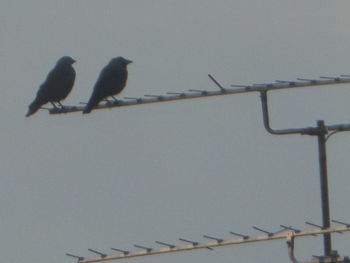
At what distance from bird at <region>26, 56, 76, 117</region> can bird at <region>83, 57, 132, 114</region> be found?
1.74 feet

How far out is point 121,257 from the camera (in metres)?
9.30

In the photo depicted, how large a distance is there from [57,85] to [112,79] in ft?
2.95

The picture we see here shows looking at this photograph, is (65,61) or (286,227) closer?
(286,227)

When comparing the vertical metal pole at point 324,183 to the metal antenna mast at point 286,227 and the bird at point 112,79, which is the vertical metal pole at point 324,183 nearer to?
the metal antenna mast at point 286,227

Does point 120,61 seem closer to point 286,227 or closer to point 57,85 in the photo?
point 57,85

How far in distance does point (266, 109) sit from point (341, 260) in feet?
5.29

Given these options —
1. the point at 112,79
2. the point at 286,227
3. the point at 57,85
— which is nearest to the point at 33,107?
the point at 57,85

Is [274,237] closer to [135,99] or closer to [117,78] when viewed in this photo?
[135,99]

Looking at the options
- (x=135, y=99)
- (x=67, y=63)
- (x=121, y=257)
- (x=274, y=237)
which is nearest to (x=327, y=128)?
(x=274, y=237)

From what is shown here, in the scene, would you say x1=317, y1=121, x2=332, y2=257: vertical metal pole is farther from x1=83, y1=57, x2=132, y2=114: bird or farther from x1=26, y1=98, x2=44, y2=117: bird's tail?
x1=26, y1=98, x2=44, y2=117: bird's tail

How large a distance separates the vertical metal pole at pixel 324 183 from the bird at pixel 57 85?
9.63 metres

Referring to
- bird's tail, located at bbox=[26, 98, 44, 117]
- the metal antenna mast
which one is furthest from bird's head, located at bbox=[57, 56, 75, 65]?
the metal antenna mast

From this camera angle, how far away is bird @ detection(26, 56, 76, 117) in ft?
59.9

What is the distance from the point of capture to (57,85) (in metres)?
18.9
